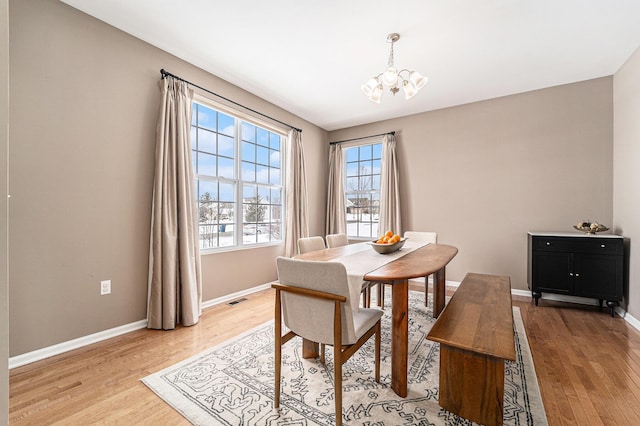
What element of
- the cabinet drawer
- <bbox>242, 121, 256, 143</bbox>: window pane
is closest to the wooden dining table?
the cabinet drawer

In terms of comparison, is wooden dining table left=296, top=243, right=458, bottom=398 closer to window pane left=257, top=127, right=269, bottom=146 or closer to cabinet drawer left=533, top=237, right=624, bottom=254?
cabinet drawer left=533, top=237, right=624, bottom=254

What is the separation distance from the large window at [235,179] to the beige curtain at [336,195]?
1089mm

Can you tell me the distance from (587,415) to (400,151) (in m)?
3.70

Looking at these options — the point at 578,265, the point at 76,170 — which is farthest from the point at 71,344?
the point at 578,265

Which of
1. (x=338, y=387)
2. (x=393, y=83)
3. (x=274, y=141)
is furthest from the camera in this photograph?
(x=274, y=141)

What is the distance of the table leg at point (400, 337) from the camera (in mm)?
1582

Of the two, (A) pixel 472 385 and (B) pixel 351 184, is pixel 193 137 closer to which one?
(B) pixel 351 184

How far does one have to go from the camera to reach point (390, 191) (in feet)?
14.3

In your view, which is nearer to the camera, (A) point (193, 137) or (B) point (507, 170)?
(A) point (193, 137)

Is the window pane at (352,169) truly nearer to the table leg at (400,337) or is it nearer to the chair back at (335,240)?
the chair back at (335,240)

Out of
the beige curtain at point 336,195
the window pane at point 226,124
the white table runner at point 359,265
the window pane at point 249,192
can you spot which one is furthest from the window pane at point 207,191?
the beige curtain at point 336,195

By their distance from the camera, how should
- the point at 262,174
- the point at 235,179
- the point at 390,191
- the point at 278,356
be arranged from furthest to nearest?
the point at 390,191, the point at 262,174, the point at 235,179, the point at 278,356

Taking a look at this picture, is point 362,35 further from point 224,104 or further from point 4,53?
point 4,53

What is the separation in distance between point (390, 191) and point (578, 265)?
241 centimetres
